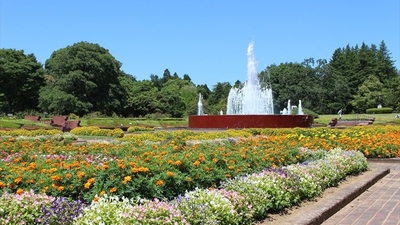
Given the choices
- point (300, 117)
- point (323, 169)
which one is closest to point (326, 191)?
point (323, 169)

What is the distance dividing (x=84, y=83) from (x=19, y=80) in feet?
30.6

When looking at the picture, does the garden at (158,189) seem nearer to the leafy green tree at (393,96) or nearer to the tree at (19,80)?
the leafy green tree at (393,96)

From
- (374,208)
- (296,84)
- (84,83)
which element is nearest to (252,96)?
(374,208)

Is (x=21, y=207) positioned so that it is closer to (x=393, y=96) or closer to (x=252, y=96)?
(x=252, y=96)

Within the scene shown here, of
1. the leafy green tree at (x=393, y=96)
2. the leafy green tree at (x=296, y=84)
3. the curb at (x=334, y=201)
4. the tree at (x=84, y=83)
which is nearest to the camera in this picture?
the curb at (x=334, y=201)

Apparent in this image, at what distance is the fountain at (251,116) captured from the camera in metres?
18.1

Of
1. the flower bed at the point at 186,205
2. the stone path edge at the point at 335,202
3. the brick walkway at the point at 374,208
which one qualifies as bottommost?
the brick walkway at the point at 374,208

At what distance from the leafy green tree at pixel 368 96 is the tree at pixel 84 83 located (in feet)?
96.0

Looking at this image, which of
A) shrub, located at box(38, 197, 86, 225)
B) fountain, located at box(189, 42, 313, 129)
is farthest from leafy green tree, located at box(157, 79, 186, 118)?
shrub, located at box(38, 197, 86, 225)

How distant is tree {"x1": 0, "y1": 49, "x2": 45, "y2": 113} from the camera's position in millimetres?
46375

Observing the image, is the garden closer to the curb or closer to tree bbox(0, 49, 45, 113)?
the curb

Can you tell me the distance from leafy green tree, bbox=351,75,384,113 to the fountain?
1425 inches

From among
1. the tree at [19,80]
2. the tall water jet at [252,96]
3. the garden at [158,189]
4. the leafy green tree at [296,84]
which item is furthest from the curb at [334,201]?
the leafy green tree at [296,84]

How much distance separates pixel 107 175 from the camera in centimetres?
426
